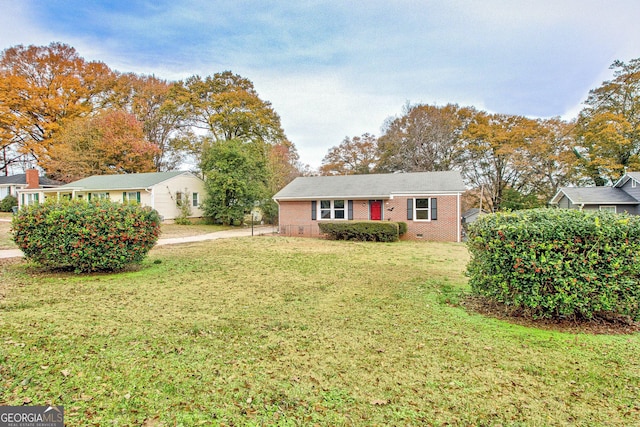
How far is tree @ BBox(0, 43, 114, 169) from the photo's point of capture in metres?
29.7

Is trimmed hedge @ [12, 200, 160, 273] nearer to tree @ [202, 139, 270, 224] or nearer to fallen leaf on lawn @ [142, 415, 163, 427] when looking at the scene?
fallen leaf on lawn @ [142, 415, 163, 427]

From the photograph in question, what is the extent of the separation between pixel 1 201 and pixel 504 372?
4039 cm

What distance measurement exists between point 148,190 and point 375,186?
16424 mm

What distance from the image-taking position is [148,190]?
901 inches

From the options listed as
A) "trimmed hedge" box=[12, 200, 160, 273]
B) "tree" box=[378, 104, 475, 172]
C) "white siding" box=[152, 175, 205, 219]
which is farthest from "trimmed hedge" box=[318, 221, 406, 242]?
"tree" box=[378, 104, 475, 172]

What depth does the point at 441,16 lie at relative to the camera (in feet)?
33.5

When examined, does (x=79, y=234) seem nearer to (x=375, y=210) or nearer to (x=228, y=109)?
(x=375, y=210)

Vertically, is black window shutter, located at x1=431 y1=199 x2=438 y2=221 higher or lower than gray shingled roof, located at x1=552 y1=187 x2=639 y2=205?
lower

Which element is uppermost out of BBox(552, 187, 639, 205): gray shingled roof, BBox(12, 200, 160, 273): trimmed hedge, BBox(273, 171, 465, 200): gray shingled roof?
BBox(273, 171, 465, 200): gray shingled roof

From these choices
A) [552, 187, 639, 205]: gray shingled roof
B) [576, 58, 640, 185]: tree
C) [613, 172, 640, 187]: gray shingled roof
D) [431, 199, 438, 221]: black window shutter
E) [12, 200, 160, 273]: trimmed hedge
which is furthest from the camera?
[576, 58, 640, 185]: tree

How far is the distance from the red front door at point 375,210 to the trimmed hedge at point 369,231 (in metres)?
1.94

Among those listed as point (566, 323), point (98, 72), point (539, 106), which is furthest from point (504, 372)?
point (98, 72)

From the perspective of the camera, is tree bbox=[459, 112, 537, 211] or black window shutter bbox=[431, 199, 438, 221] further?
tree bbox=[459, 112, 537, 211]

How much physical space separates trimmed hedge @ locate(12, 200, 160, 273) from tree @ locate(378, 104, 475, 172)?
86.6 feet
